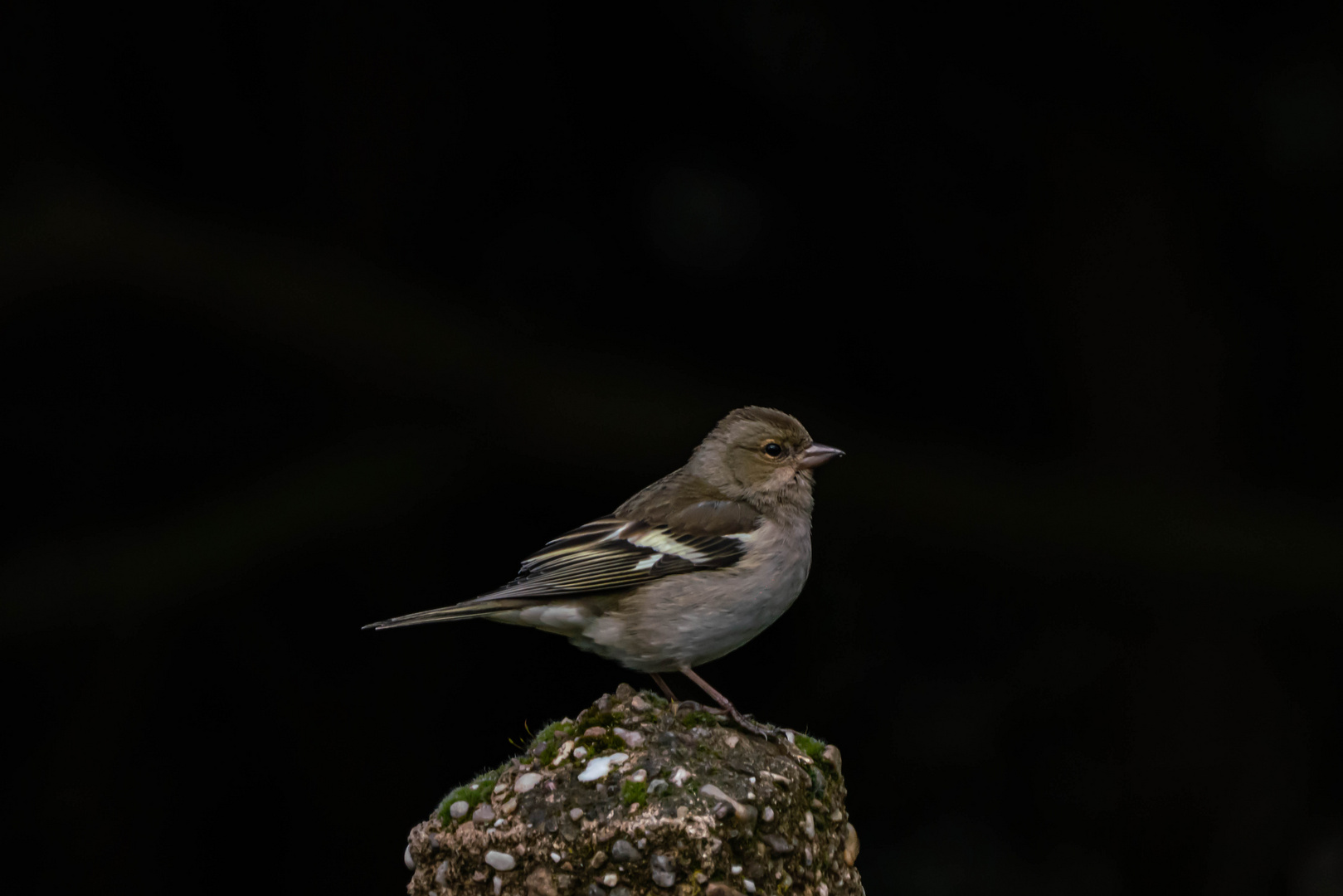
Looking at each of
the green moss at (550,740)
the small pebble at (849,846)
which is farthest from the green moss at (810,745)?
the green moss at (550,740)

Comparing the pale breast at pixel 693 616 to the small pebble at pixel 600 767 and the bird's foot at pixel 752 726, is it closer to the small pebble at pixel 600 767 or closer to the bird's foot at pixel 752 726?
the bird's foot at pixel 752 726

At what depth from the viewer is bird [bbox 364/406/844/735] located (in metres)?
3.14

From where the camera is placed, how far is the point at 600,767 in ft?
8.56

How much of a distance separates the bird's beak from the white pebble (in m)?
1.24

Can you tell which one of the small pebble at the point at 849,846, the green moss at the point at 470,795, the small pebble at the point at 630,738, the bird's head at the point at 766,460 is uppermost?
the bird's head at the point at 766,460

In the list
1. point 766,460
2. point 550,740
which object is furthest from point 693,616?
point 766,460

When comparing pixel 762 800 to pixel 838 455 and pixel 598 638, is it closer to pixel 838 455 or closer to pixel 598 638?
pixel 598 638

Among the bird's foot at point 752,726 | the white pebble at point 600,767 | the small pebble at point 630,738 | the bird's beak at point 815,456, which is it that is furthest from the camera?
the bird's beak at point 815,456

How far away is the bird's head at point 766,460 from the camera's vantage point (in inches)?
140

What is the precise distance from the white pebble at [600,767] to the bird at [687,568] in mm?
350

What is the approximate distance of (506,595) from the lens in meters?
3.08

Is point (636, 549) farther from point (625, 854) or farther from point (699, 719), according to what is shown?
point (625, 854)

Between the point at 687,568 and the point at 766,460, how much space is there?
517 mm

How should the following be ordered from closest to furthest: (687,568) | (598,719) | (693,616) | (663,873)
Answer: (663,873) < (598,719) < (693,616) < (687,568)
